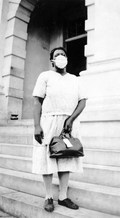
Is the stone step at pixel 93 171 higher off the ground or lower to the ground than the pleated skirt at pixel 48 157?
lower

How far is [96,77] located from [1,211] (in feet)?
10.0

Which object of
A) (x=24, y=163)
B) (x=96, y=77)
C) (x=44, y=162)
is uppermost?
(x=96, y=77)

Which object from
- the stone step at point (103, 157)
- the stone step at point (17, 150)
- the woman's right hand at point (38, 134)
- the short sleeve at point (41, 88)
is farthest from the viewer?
the stone step at point (17, 150)

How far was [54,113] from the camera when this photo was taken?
2.51m

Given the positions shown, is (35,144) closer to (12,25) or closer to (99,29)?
(99,29)

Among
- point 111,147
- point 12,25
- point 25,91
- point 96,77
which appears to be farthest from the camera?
point 25,91

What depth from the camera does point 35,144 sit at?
8.33 ft

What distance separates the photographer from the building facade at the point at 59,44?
4.48 meters

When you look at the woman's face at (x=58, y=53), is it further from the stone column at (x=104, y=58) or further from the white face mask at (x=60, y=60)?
the stone column at (x=104, y=58)

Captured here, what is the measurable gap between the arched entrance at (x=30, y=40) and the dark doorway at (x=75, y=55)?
0.17 feet

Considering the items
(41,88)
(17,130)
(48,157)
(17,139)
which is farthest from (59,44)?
(48,157)

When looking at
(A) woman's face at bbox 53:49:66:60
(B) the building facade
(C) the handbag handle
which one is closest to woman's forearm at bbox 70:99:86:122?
(C) the handbag handle

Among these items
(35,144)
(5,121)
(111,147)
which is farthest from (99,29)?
(5,121)

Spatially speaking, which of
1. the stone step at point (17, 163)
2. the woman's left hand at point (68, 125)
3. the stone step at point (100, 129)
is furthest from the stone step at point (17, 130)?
the woman's left hand at point (68, 125)
